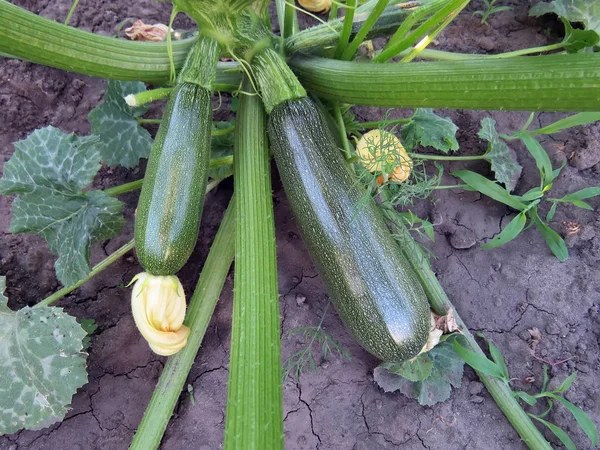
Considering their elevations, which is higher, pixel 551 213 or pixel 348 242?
pixel 348 242

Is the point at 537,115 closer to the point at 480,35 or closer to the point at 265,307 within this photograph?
the point at 480,35

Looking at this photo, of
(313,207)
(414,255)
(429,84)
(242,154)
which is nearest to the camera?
(429,84)

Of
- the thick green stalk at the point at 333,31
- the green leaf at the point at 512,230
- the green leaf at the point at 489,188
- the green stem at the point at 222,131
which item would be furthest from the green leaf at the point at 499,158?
the green stem at the point at 222,131

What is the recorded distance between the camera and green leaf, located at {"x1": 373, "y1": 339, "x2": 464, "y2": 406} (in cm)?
201

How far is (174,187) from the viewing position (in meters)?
1.61

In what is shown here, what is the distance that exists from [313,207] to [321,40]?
2.33 feet

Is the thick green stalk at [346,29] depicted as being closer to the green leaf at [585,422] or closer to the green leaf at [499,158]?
the green leaf at [499,158]

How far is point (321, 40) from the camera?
1.88 m

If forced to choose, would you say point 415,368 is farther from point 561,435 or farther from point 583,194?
point 583,194

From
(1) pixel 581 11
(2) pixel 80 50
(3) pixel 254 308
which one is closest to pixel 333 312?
(3) pixel 254 308

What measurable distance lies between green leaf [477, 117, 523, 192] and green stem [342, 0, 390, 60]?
783 mm

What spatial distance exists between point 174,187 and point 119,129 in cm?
63

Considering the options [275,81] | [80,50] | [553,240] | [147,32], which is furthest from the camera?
[147,32]

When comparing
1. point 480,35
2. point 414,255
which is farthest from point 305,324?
point 480,35
